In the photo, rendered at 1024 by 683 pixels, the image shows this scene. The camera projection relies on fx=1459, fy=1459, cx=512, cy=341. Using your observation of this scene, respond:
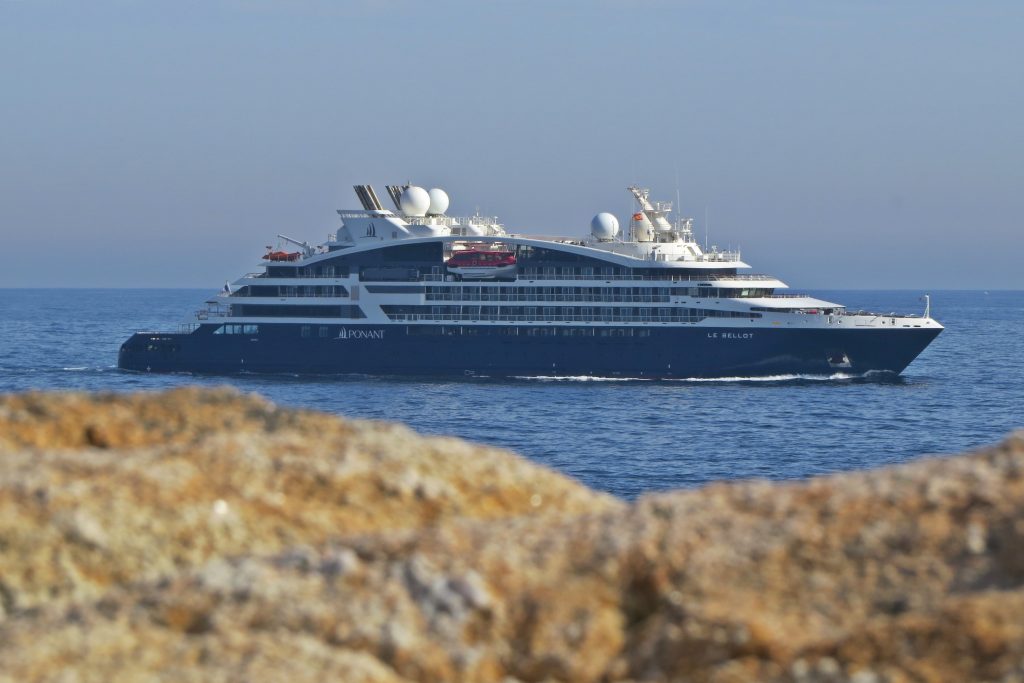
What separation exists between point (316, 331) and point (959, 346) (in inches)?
1972

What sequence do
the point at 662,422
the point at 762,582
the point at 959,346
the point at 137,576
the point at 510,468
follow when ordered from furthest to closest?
1. the point at 959,346
2. the point at 662,422
3. the point at 510,468
4. the point at 137,576
5. the point at 762,582

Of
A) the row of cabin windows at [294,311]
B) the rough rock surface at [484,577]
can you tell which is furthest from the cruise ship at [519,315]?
the rough rock surface at [484,577]

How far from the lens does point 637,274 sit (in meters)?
64.9

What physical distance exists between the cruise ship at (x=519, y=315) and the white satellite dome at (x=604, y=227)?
76mm

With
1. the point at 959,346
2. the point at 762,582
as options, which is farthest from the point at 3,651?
the point at 959,346

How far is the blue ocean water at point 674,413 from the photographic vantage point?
38.9m

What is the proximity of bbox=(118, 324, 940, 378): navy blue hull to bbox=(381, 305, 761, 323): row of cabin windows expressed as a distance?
20.8 inches

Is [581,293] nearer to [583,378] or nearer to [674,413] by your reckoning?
[583,378]

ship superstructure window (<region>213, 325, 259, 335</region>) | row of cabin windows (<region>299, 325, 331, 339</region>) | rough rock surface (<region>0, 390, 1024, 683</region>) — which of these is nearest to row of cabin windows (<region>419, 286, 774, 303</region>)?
row of cabin windows (<region>299, 325, 331, 339</region>)

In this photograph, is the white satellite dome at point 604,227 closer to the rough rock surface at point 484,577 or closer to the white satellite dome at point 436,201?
the white satellite dome at point 436,201

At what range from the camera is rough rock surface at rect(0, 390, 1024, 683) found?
764 centimetres

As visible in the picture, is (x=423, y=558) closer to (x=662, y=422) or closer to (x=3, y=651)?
(x=3, y=651)

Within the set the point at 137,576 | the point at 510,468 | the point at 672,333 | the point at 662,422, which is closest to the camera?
the point at 137,576

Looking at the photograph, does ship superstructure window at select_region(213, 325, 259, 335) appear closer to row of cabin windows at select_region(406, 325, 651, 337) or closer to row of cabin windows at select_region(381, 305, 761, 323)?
row of cabin windows at select_region(381, 305, 761, 323)
